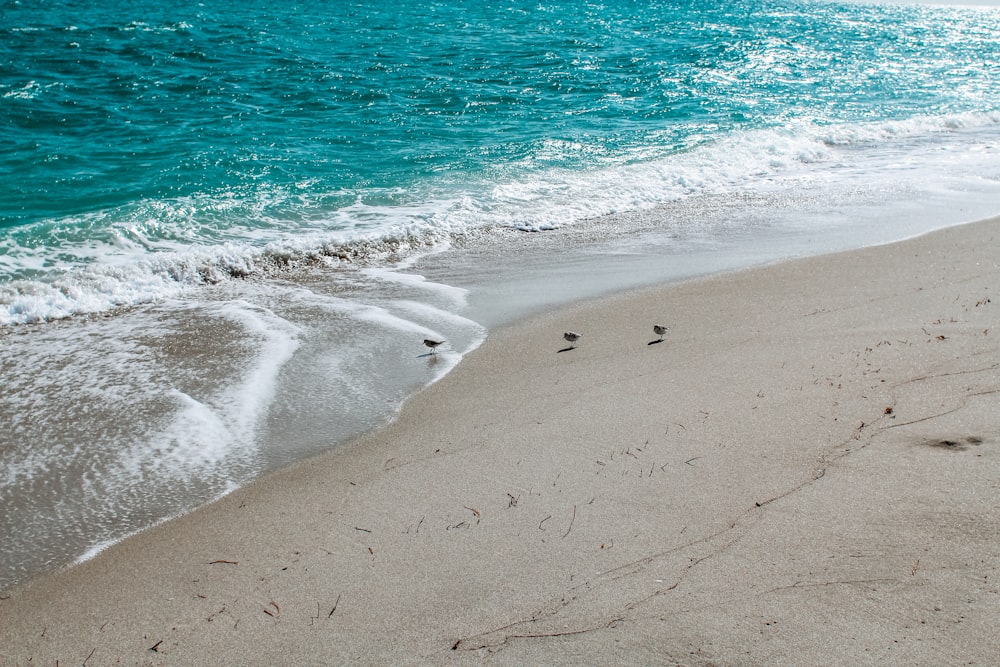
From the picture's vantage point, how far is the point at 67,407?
5055mm

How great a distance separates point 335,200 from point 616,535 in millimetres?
7541

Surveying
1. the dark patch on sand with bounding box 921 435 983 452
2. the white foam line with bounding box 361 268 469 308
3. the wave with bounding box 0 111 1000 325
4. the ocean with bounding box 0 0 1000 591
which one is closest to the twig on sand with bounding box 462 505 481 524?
the ocean with bounding box 0 0 1000 591

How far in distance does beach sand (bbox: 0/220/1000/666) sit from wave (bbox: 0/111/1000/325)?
374 centimetres

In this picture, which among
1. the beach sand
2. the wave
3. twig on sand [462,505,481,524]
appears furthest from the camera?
the wave

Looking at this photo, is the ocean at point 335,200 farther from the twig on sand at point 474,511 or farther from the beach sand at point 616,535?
the twig on sand at point 474,511

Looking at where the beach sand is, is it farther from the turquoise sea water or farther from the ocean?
the turquoise sea water

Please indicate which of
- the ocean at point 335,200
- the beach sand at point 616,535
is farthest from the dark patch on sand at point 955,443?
the ocean at point 335,200

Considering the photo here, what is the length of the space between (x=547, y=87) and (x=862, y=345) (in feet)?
42.3

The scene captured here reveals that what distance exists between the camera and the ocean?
4.90 meters

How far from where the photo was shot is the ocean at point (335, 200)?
4.90 meters

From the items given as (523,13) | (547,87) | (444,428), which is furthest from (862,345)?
(523,13)

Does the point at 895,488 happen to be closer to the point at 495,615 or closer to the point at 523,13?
the point at 495,615

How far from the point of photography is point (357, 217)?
934 centimetres

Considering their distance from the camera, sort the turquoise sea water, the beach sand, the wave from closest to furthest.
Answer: the beach sand < the wave < the turquoise sea water
